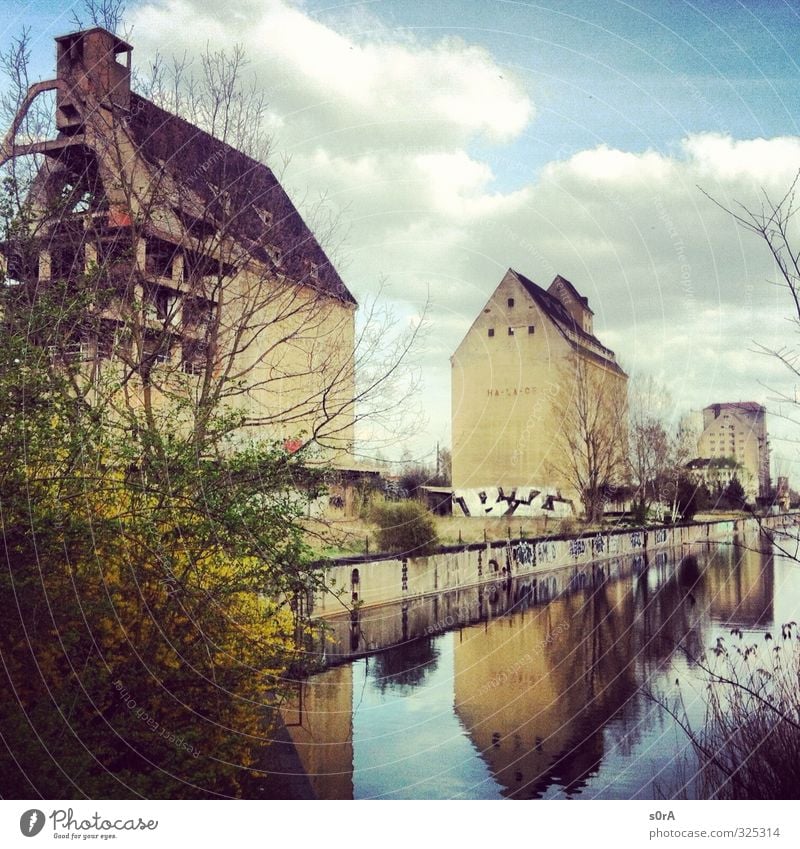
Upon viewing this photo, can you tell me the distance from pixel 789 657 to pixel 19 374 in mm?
7444

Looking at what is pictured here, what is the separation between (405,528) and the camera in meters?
12.7

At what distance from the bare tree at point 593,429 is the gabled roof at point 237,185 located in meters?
4.60

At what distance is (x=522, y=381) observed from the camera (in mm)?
13422

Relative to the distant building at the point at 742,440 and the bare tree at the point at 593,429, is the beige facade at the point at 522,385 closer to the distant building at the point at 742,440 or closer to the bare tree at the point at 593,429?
the bare tree at the point at 593,429

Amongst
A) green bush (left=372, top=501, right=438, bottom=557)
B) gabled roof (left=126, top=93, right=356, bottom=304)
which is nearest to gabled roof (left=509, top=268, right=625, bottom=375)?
green bush (left=372, top=501, right=438, bottom=557)

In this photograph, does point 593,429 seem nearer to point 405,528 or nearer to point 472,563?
point 405,528

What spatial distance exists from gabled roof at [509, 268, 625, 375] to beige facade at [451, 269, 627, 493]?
0.06 ft

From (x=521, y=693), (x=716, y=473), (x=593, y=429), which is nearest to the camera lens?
(x=521, y=693)

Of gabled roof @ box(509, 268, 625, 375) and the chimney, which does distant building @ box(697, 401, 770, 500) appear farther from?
the chimney

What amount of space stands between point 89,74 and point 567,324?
8308mm

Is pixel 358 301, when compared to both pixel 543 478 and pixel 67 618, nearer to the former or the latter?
pixel 67 618

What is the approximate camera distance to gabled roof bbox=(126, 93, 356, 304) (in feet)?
25.3

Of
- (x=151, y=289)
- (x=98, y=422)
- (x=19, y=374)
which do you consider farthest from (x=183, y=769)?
(x=151, y=289)

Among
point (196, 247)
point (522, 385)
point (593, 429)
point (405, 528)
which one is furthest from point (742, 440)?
point (196, 247)
